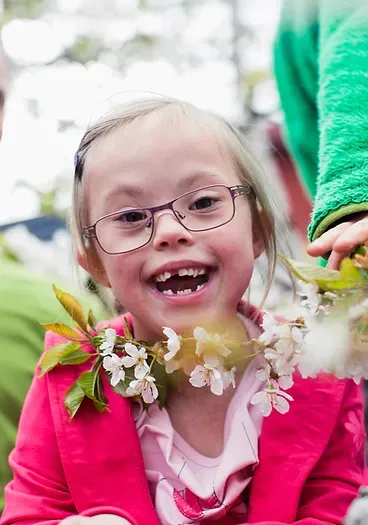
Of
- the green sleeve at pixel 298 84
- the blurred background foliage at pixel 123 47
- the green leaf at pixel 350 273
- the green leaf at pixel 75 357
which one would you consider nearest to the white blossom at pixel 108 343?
the green leaf at pixel 75 357

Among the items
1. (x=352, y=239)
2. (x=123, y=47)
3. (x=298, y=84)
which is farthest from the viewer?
(x=123, y=47)

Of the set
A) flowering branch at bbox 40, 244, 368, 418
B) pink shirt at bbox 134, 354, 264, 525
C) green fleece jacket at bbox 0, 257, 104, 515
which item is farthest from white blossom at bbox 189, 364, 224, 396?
green fleece jacket at bbox 0, 257, 104, 515

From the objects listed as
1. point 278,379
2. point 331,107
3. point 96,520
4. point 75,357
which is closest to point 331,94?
point 331,107

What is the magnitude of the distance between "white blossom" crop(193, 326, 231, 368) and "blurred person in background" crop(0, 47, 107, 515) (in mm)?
641

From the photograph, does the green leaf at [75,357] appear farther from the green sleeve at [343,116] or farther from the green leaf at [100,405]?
the green sleeve at [343,116]

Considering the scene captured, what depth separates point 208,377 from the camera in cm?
85

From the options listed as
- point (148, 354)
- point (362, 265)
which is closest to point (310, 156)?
point (148, 354)

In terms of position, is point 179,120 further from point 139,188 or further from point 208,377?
point 208,377

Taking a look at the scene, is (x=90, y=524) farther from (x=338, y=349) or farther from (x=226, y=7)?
(x=226, y=7)

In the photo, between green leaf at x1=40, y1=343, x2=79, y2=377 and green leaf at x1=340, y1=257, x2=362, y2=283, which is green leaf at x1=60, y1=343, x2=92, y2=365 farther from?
green leaf at x1=340, y1=257, x2=362, y2=283

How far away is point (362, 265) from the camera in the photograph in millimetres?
695

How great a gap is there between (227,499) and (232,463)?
48 millimetres

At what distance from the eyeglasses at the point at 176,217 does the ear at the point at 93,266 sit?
0.25 ft

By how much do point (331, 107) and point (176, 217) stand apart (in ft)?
0.92
